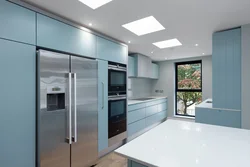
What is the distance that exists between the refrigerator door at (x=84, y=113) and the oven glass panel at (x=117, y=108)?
0.46 meters

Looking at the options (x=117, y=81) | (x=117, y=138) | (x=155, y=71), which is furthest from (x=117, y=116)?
(x=155, y=71)

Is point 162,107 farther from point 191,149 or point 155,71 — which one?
point 191,149

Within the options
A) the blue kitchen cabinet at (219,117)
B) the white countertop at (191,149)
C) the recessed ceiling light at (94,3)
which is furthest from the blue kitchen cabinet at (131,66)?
the white countertop at (191,149)

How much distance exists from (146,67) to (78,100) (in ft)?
9.75

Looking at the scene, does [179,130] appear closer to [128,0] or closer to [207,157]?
[207,157]

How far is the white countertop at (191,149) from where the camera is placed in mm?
811

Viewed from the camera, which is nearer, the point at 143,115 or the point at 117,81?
the point at 117,81

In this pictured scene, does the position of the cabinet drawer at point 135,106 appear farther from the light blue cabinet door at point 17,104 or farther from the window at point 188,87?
the window at point 188,87

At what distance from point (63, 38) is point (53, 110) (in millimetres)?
988

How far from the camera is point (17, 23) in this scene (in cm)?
152

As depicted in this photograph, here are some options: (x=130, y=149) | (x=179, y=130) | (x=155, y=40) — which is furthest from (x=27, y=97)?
(x=155, y=40)

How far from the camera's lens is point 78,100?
2.07 meters

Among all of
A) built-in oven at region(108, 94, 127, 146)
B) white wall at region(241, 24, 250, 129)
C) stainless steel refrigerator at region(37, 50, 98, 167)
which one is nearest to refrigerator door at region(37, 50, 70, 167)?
stainless steel refrigerator at region(37, 50, 98, 167)

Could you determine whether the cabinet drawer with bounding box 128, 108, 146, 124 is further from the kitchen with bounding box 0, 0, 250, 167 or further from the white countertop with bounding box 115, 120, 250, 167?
the white countertop with bounding box 115, 120, 250, 167
